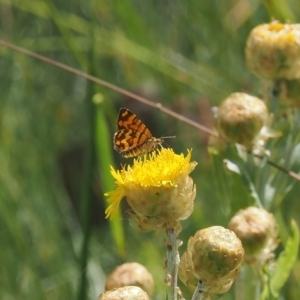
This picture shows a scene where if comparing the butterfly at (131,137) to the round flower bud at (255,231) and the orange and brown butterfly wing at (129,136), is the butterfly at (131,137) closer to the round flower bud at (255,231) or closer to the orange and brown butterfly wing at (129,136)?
the orange and brown butterfly wing at (129,136)

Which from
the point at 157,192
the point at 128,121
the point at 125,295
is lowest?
the point at 125,295

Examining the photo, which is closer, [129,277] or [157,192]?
[157,192]

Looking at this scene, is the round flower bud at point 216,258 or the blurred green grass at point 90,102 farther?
the blurred green grass at point 90,102

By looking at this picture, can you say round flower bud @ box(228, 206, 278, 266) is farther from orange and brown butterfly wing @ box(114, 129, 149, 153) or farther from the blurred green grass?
orange and brown butterfly wing @ box(114, 129, 149, 153)

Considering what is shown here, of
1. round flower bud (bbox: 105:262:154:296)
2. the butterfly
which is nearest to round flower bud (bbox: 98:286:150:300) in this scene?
round flower bud (bbox: 105:262:154:296)

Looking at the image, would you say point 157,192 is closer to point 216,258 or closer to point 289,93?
point 216,258

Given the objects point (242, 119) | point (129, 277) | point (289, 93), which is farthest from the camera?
point (289, 93)

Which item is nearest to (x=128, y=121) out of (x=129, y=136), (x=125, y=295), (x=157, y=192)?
(x=129, y=136)

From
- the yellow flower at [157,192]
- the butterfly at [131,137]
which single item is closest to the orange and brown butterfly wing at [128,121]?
the butterfly at [131,137]
